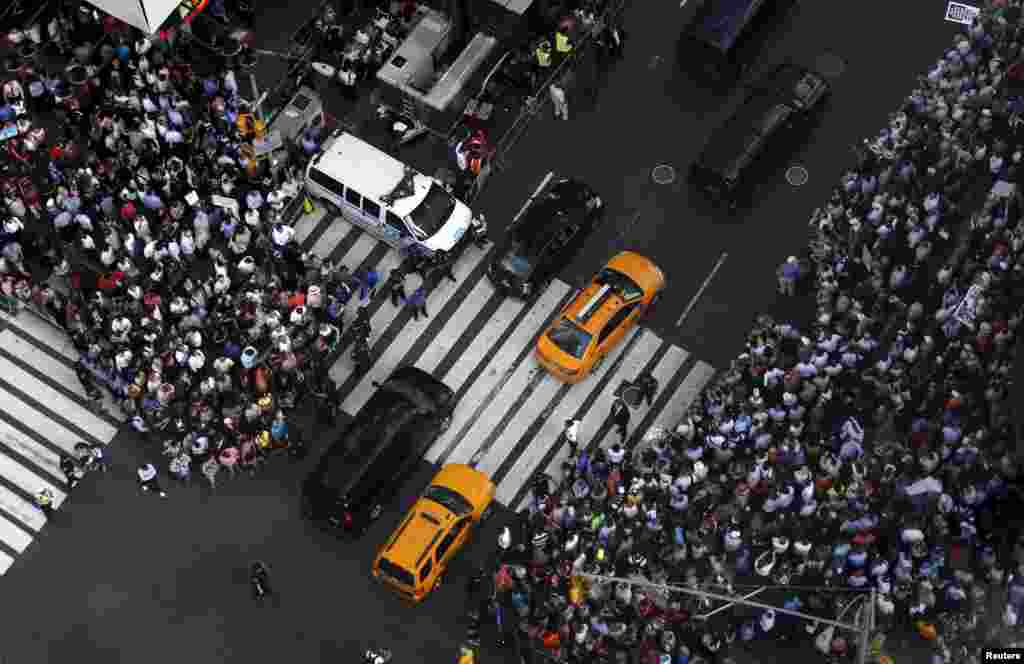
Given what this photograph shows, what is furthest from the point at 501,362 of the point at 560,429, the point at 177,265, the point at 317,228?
the point at 177,265

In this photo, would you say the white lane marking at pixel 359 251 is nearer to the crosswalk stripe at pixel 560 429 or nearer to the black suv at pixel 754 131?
the crosswalk stripe at pixel 560 429

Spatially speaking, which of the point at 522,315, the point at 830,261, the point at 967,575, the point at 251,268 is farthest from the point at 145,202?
the point at 967,575

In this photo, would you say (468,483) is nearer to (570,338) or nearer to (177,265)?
(570,338)

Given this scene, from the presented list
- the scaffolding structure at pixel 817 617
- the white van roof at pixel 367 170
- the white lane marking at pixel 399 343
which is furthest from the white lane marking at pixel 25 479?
the scaffolding structure at pixel 817 617

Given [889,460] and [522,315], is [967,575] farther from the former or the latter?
[522,315]

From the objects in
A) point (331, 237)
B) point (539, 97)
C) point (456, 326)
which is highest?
point (539, 97)
